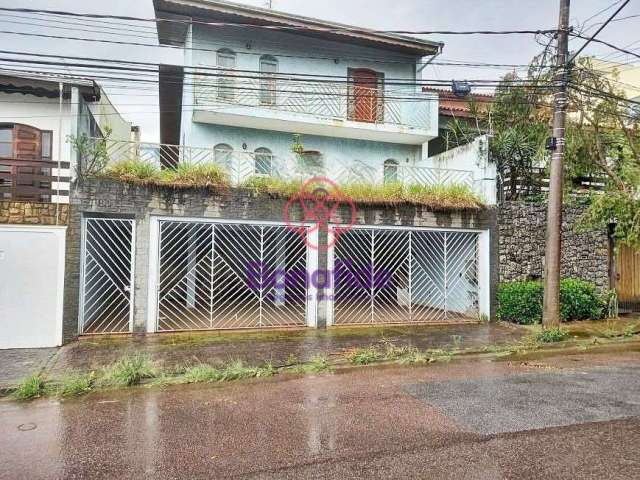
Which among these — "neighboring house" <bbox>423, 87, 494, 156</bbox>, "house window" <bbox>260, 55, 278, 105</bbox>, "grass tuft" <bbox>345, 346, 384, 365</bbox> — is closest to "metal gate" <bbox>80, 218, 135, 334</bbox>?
"grass tuft" <bbox>345, 346, 384, 365</bbox>

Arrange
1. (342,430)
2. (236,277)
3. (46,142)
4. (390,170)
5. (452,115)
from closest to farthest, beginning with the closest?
(342,430)
(46,142)
(236,277)
(390,170)
(452,115)

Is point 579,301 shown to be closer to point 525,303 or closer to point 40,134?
point 525,303

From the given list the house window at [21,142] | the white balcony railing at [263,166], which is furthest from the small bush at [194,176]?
the house window at [21,142]

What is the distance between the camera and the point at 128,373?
19.4 ft

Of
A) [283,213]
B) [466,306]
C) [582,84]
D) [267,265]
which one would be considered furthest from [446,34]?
[267,265]

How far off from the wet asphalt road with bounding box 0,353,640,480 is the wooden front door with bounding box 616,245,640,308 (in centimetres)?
735

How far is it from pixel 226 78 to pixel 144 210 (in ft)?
17.2

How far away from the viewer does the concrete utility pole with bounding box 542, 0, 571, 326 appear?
870 cm

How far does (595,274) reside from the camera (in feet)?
38.6

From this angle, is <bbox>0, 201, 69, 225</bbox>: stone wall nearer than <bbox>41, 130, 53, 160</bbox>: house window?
Yes

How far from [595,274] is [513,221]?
281 centimetres

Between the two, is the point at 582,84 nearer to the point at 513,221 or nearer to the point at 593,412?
the point at 513,221
